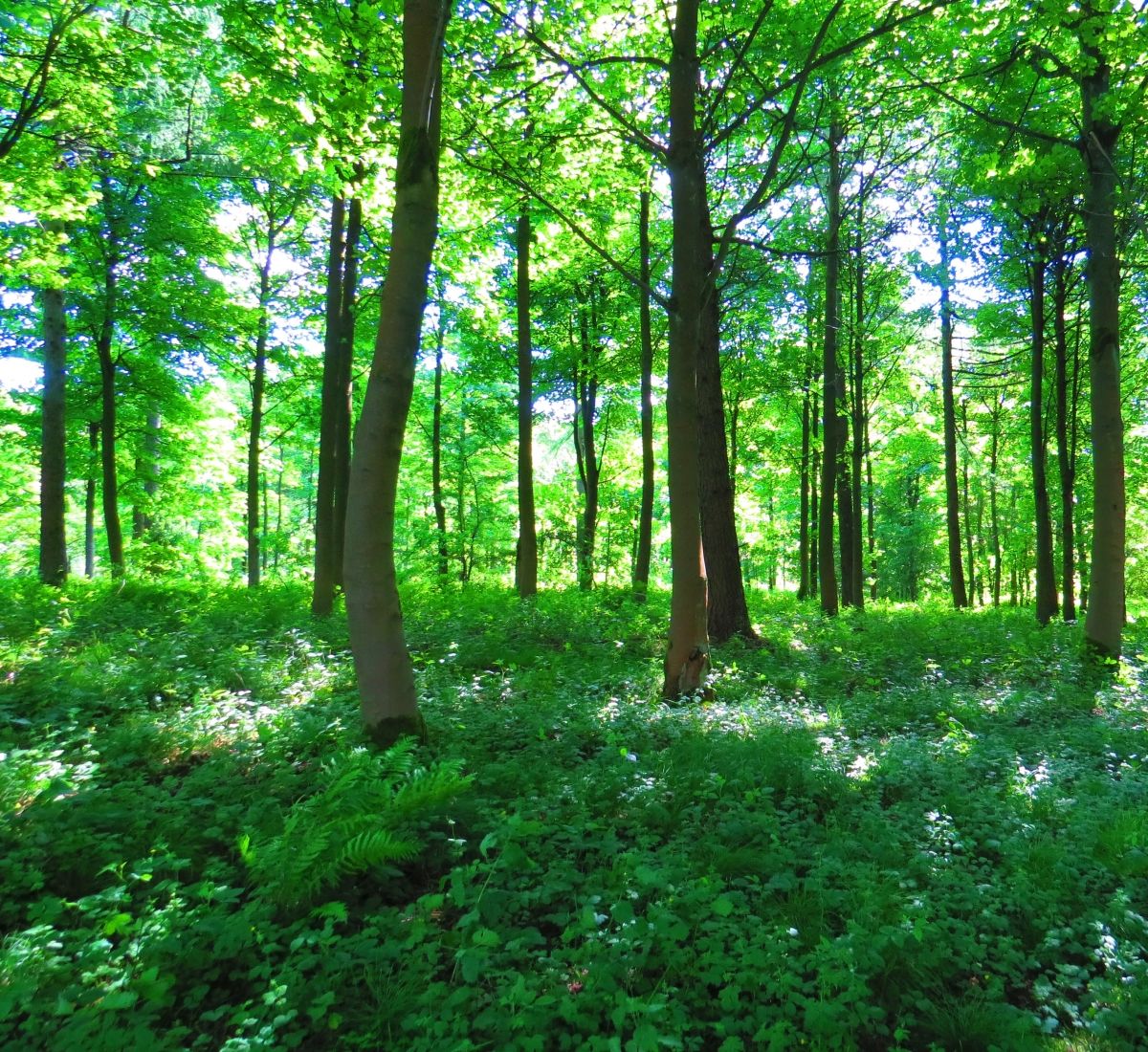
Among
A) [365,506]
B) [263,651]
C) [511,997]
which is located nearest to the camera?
[511,997]

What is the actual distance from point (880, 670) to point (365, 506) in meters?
7.40

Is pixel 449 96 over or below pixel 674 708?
over

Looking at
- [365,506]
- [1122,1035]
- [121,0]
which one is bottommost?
[1122,1035]

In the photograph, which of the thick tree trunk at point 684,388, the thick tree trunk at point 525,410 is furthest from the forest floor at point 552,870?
the thick tree trunk at point 525,410

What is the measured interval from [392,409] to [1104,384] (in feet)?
32.3

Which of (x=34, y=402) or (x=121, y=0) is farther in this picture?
(x=34, y=402)

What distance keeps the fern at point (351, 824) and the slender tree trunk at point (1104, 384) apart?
Answer: 9396 millimetres

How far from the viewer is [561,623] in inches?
426

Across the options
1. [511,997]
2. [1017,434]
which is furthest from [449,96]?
[1017,434]

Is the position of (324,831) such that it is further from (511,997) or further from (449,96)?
(449,96)

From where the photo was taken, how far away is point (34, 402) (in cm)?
1716

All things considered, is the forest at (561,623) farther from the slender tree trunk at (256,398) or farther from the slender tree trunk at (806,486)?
the slender tree trunk at (806,486)

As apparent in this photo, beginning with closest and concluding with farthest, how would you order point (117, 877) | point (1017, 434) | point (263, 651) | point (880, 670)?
point (117, 877) → point (263, 651) → point (880, 670) → point (1017, 434)

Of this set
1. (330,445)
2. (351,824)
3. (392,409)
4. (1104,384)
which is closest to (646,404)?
(330,445)
